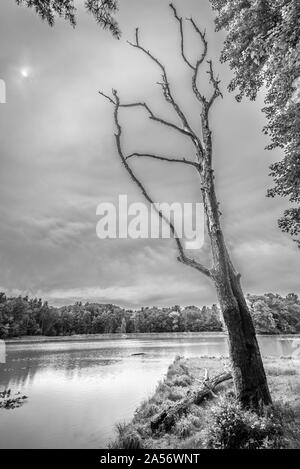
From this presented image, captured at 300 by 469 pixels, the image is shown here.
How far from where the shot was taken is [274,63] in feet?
27.3

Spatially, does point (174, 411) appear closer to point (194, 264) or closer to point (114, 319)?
point (194, 264)

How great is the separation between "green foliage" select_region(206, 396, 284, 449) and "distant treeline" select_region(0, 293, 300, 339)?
8136 centimetres

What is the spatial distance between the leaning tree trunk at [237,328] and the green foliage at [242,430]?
59 centimetres

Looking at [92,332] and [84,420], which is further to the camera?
[92,332]

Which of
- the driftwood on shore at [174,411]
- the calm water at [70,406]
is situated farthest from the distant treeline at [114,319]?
the driftwood on shore at [174,411]

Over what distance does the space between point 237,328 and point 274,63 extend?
723 centimetres

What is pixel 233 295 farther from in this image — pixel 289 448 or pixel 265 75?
pixel 265 75

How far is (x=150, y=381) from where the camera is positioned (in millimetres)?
21969

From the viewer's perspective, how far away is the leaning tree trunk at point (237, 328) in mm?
7438

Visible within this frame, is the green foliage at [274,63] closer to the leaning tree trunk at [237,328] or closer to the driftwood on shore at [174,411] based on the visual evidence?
the leaning tree trunk at [237,328]

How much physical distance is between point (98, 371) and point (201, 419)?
2239 cm

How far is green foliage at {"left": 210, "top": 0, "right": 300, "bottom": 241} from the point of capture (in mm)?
7391
